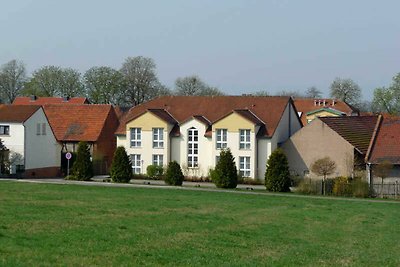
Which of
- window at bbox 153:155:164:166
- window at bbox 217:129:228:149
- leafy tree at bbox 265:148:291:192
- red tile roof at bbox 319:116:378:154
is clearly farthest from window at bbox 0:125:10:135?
red tile roof at bbox 319:116:378:154

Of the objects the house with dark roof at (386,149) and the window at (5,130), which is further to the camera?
the window at (5,130)

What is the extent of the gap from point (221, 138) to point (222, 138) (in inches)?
3.7

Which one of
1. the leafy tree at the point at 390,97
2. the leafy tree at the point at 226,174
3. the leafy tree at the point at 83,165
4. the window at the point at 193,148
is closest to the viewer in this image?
the leafy tree at the point at 226,174

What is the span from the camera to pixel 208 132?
207 feet

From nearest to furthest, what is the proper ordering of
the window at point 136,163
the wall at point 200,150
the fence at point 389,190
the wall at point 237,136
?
1. the fence at point 389,190
2. the wall at point 237,136
3. the wall at point 200,150
4. the window at point 136,163

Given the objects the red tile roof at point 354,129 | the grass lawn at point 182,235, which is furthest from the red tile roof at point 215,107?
the grass lawn at point 182,235

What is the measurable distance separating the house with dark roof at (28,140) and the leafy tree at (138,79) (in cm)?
3599

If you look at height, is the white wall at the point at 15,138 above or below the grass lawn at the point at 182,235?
above

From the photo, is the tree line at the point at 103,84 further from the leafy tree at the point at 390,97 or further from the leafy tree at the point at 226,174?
the leafy tree at the point at 226,174

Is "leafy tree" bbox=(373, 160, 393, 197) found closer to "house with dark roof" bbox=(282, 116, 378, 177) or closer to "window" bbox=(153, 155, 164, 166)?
"house with dark roof" bbox=(282, 116, 378, 177)

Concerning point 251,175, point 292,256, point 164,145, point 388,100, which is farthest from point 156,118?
point 292,256

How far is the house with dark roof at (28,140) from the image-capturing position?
58.9 meters

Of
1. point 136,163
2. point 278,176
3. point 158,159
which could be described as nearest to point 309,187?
point 278,176

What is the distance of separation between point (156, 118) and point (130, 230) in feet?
151
